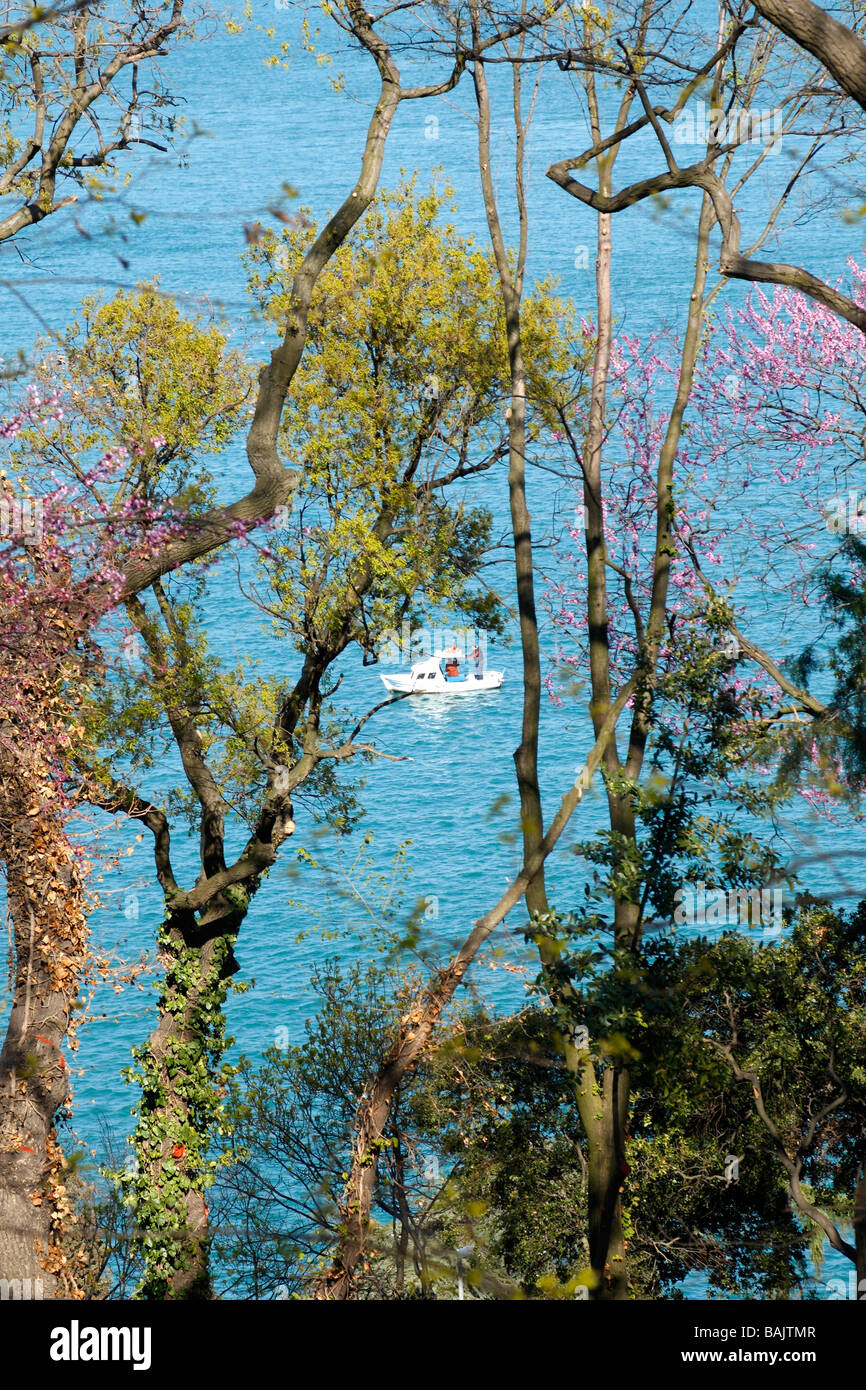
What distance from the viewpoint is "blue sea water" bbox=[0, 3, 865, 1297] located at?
25656 mm

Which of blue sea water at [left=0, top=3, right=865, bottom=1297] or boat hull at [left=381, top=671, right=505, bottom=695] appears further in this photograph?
boat hull at [left=381, top=671, right=505, bottom=695]

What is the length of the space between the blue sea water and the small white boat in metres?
0.58

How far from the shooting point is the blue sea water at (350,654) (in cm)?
2566

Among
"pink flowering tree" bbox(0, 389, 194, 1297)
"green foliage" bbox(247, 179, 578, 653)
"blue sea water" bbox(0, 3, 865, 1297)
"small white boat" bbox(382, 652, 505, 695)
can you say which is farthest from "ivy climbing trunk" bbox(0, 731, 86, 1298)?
"small white boat" bbox(382, 652, 505, 695)

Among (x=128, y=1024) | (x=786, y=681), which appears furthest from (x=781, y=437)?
(x=128, y=1024)

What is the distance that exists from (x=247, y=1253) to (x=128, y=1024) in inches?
640

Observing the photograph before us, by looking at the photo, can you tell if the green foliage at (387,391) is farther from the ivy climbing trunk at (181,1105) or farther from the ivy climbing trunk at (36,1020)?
the ivy climbing trunk at (36,1020)

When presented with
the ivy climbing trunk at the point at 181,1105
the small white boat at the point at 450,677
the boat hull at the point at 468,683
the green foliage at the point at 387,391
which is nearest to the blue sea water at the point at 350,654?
the boat hull at the point at 468,683

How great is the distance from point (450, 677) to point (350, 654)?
20.1 feet

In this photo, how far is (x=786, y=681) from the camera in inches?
400

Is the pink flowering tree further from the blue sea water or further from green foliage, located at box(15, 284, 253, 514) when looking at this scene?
green foliage, located at box(15, 284, 253, 514)

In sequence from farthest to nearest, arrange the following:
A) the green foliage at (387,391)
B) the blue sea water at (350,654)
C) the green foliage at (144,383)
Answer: the blue sea water at (350,654) < the green foliage at (144,383) < the green foliage at (387,391)

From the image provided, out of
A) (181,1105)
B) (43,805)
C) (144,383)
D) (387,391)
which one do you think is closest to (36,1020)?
(43,805)

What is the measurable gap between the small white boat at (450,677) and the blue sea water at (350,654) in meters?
Answer: 0.58
